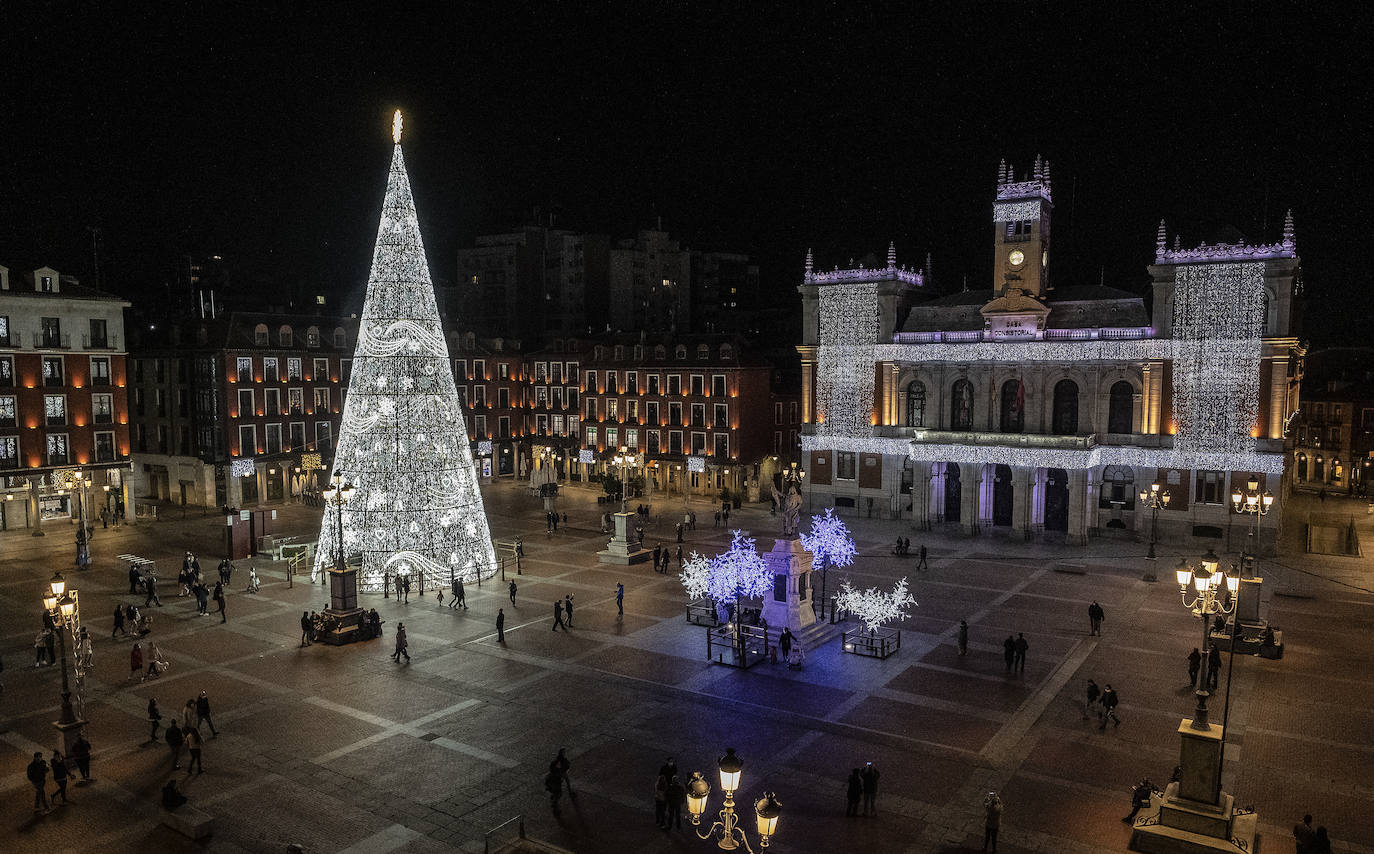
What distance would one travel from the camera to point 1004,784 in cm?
2134

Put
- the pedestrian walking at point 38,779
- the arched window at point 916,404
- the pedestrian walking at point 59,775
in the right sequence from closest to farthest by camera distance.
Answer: the pedestrian walking at point 38,779 < the pedestrian walking at point 59,775 < the arched window at point 916,404

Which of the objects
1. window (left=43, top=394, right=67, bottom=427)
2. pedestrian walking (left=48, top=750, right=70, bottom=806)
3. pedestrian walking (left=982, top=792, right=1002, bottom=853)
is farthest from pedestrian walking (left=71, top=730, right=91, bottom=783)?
window (left=43, top=394, right=67, bottom=427)

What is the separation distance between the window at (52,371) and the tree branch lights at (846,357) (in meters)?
48.3

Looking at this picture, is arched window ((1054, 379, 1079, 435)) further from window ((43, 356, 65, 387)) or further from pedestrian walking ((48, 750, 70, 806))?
window ((43, 356, 65, 387))

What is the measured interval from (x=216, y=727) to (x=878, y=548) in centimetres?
3508

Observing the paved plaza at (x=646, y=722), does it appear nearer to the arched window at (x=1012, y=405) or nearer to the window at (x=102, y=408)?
the arched window at (x=1012, y=405)

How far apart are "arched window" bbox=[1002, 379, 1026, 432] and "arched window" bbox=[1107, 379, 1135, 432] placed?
508cm

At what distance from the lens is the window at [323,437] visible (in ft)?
227

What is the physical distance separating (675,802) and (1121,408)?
4428cm

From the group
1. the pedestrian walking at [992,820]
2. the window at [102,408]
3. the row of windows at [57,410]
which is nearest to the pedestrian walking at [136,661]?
the pedestrian walking at [992,820]

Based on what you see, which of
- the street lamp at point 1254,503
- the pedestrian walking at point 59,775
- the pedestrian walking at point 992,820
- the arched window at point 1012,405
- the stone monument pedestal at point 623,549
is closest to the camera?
the pedestrian walking at point 992,820

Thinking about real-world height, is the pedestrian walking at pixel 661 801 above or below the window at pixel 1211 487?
below

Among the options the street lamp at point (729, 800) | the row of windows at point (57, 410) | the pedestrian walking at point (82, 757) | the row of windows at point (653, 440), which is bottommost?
the pedestrian walking at point (82, 757)

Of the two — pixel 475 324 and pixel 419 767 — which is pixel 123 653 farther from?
pixel 475 324
